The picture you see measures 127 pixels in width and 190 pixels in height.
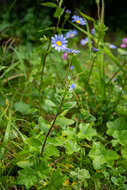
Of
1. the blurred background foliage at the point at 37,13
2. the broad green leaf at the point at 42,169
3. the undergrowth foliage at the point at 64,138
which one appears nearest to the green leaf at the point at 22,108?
the undergrowth foliage at the point at 64,138

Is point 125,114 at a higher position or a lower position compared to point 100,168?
higher

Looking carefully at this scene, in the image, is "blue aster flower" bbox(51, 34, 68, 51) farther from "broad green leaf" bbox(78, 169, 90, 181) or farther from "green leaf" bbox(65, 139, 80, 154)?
"broad green leaf" bbox(78, 169, 90, 181)

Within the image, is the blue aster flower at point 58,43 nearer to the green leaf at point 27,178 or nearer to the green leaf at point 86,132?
the green leaf at point 86,132

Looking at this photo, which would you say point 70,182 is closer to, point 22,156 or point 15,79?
point 22,156

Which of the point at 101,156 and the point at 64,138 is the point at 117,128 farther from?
the point at 64,138

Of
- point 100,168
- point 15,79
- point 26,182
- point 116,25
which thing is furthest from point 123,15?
point 26,182

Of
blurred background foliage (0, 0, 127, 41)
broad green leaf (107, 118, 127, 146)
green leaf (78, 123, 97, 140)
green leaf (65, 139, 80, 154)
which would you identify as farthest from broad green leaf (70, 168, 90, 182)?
blurred background foliage (0, 0, 127, 41)
